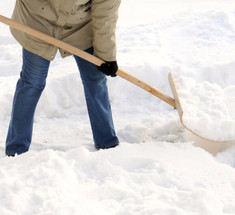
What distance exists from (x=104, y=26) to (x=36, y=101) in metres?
0.72

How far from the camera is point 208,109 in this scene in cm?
281

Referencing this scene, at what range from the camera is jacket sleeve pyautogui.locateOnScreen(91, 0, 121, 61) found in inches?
96.1

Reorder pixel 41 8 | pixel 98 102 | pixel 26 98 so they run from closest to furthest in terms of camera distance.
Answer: pixel 41 8 < pixel 26 98 < pixel 98 102

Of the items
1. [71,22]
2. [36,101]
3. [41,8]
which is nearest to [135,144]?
[36,101]

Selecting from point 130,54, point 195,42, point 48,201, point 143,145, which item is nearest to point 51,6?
point 143,145

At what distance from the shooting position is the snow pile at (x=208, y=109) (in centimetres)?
266

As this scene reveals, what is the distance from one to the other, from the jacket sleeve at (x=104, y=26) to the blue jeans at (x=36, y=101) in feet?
0.47

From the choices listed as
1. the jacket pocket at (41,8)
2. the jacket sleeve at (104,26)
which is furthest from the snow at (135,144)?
the jacket pocket at (41,8)

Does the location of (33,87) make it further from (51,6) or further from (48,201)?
(48,201)

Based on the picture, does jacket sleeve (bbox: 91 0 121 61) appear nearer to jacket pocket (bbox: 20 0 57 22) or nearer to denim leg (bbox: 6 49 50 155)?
jacket pocket (bbox: 20 0 57 22)

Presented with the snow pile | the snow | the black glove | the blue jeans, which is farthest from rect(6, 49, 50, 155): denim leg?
the snow pile

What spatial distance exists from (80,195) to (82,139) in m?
1.31

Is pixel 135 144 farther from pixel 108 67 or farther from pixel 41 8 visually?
pixel 41 8

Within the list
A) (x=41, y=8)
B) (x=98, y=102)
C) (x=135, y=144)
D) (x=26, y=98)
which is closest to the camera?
(x=41, y=8)
